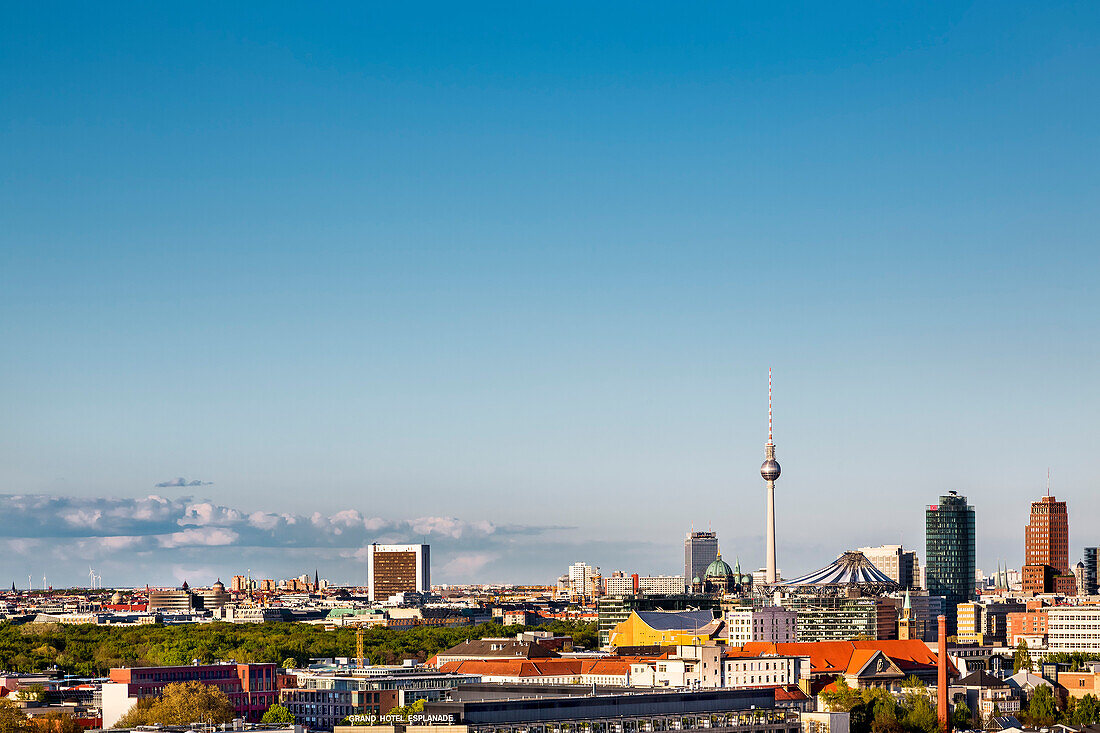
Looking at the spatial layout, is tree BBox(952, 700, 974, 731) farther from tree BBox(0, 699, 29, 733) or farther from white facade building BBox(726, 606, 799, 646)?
tree BBox(0, 699, 29, 733)

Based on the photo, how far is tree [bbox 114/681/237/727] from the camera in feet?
352

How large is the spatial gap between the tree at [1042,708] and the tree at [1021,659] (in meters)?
17.0

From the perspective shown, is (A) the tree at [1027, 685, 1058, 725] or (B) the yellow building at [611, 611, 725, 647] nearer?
(A) the tree at [1027, 685, 1058, 725]

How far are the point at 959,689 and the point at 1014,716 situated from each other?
6927 millimetres

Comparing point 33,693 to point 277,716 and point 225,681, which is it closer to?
point 225,681

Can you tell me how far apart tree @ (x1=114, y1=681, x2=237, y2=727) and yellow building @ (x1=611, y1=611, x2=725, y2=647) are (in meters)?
64.7

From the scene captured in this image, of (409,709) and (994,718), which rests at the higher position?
(409,709)

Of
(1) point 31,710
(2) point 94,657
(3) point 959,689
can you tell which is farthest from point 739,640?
(1) point 31,710

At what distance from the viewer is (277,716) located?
121 metres

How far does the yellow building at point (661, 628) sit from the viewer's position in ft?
587

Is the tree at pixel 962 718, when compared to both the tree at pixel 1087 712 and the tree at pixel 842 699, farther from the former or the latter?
the tree at pixel 1087 712

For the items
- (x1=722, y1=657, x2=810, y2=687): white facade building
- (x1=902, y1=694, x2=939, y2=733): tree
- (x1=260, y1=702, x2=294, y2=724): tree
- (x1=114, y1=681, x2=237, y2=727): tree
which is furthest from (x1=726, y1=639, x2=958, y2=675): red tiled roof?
(x1=114, y1=681, x2=237, y2=727): tree

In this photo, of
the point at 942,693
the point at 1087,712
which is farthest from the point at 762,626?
the point at 942,693

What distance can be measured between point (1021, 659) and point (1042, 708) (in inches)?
1570
